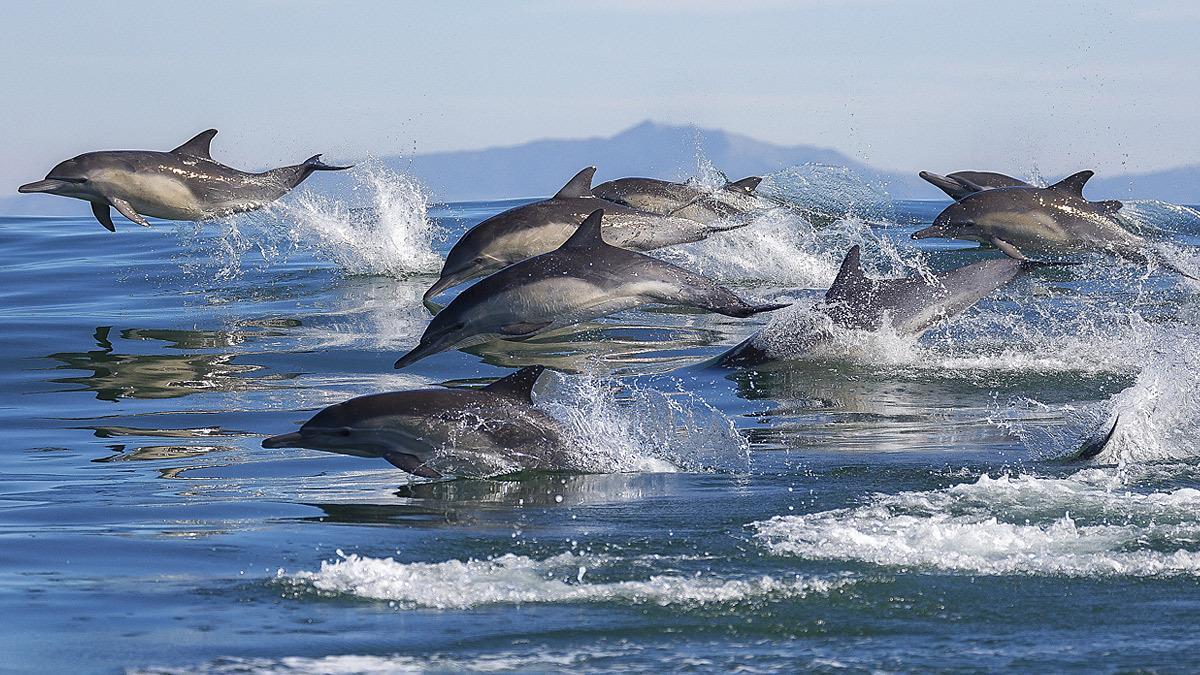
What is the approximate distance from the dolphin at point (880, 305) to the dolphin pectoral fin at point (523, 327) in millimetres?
2188

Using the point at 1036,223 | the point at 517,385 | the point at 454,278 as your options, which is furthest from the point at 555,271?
the point at 1036,223

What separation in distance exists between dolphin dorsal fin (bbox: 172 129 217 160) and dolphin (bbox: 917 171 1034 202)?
27.6ft

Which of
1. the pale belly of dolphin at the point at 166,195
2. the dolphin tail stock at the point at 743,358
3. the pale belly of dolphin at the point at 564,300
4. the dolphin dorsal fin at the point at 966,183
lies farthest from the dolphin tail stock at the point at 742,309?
the dolphin dorsal fin at the point at 966,183

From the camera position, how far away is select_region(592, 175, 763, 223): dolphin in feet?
56.7

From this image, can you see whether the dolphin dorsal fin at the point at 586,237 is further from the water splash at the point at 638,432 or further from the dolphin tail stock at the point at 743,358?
the dolphin tail stock at the point at 743,358

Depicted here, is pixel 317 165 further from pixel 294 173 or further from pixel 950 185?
pixel 950 185

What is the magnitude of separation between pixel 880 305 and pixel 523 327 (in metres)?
3.29

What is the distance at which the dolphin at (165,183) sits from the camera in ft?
50.5

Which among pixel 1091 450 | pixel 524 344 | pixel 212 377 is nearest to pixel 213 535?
pixel 1091 450

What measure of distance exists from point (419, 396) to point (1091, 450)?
11.2 feet

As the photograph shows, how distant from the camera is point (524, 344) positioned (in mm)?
14227

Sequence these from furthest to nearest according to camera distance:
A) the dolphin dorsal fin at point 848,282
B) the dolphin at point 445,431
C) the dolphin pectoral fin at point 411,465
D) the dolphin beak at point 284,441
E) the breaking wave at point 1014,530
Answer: the dolphin dorsal fin at point 848,282 < the dolphin beak at point 284,441 < the dolphin at point 445,431 < the dolphin pectoral fin at point 411,465 < the breaking wave at point 1014,530

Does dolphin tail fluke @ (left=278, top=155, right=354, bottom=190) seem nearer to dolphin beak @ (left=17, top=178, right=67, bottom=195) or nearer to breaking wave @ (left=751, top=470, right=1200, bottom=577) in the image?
dolphin beak @ (left=17, top=178, right=67, bottom=195)

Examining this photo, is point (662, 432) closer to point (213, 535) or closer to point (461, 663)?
point (213, 535)
